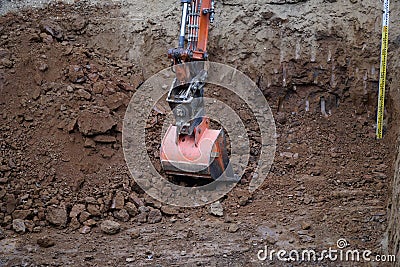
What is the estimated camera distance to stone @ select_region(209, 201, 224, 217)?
6.55m

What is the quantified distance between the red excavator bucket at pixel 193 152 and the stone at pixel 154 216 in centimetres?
50

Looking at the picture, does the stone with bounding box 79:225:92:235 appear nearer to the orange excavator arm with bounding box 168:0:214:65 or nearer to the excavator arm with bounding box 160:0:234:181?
the excavator arm with bounding box 160:0:234:181

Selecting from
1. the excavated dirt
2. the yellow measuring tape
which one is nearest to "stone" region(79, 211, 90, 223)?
the excavated dirt

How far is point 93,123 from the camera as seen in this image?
283 inches

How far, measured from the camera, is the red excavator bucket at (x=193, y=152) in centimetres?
641

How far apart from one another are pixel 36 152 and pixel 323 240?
352 cm

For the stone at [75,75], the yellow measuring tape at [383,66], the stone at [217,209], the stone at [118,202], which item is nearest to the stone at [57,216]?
the stone at [118,202]

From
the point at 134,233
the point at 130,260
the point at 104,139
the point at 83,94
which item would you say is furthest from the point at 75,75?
the point at 130,260

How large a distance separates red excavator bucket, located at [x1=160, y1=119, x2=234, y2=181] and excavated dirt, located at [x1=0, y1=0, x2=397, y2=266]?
49 centimetres

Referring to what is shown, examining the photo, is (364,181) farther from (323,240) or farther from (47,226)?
(47,226)

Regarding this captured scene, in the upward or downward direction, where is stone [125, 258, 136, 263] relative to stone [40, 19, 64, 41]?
downward

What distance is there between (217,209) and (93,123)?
6.17 ft

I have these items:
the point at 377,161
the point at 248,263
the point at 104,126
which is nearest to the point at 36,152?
the point at 104,126

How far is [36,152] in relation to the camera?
708 cm
